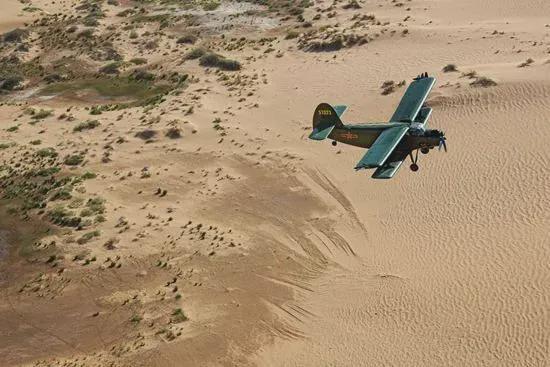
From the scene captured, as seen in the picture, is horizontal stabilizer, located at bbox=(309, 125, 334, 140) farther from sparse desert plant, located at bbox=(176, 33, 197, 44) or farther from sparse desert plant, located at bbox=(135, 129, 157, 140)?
sparse desert plant, located at bbox=(176, 33, 197, 44)

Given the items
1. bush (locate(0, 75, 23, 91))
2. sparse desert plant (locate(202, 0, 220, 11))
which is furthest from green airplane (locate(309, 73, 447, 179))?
sparse desert plant (locate(202, 0, 220, 11))

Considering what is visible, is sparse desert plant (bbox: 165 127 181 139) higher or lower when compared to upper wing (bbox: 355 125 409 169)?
lower


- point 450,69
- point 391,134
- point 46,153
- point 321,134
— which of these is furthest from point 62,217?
point 450,69

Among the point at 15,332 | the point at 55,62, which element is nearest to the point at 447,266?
the point at 15,332

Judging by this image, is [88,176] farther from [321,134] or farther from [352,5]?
[352,5]

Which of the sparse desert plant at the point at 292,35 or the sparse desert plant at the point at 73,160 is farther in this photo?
the sparse desert plant at the point at 292,35

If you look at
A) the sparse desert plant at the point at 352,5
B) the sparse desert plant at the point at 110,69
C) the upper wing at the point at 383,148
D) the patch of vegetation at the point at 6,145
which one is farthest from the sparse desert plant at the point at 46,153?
the sparse desert plant at the point at 352,5

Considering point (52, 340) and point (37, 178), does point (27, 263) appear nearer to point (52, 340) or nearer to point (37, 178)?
point (52, 340)

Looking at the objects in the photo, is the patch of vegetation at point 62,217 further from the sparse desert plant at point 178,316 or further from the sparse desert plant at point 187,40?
the sparse desert plant at point 187,40
